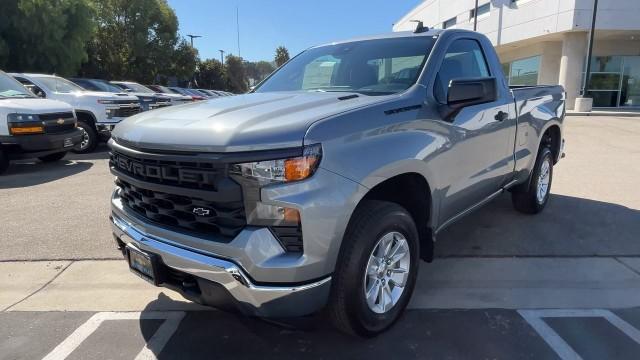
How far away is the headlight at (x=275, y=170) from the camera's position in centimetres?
232

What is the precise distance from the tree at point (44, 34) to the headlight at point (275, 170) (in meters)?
23.8

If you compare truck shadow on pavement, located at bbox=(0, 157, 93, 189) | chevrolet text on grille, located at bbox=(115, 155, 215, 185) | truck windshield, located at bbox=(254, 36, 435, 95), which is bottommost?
truck shadow on pavement, located at bbox=(0, 157, 93, 189)

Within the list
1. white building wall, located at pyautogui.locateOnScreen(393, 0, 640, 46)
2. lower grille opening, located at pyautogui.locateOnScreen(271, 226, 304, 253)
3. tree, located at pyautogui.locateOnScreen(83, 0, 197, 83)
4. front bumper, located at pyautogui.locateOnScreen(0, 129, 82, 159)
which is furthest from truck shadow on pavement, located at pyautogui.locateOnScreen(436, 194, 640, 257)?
tree, located at pyautogui.locateOnScreen(83, 0, 197, 83)

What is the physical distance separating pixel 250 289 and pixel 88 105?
32.0 feet

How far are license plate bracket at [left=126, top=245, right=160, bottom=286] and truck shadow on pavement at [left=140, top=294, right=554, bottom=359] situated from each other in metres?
0.57

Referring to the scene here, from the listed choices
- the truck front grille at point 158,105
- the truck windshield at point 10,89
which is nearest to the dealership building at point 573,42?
the truck front grille at point 158,105

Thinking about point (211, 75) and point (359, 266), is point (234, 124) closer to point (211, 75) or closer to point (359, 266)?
point (359, 266)

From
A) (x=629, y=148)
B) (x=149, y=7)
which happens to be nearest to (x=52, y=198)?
(x=629, y=148)

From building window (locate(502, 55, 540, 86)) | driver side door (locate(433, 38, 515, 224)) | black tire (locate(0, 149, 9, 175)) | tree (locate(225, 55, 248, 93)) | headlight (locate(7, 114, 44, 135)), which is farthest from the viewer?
tree (locate(225, 55, 248, 93))

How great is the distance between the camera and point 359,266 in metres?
2.59

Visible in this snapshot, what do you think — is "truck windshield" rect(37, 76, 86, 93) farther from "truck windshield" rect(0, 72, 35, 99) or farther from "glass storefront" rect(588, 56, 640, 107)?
"glass storefront" rect(588, 56, 640, 107)

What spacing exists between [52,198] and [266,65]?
101 metres

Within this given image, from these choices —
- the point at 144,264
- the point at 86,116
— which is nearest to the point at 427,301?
the point at 144,264

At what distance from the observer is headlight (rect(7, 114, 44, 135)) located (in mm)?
8016
